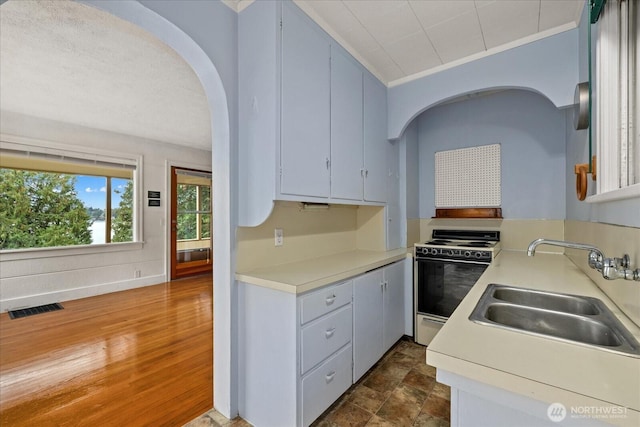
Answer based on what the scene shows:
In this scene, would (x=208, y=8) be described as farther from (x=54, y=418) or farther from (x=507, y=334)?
(x=54, y=418)

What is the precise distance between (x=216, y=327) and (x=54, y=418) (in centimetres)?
111

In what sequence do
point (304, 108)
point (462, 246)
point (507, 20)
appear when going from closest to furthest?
point (304, 108) → point (507, 20) → point (462, 246)

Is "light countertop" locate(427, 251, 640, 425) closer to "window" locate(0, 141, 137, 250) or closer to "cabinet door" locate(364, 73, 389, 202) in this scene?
"cabinet door" locate(364, 73, 389, 202)

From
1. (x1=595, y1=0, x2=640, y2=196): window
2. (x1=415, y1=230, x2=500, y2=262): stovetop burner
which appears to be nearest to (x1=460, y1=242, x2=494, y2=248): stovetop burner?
(x1=415, y1=230, x2=500, y2=262): stovetop burner

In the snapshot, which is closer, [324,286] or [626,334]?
[626,334]

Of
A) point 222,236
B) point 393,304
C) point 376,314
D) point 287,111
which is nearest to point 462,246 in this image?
point 393,304

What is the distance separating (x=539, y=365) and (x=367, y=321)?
1507 mm

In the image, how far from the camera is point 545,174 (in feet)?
9.00

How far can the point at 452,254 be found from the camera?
8.32 feet

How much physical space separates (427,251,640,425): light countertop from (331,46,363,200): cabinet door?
137cm

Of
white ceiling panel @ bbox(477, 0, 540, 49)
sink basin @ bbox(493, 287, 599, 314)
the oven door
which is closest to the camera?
sink basin @ bbox(493, 287, 599, 314)

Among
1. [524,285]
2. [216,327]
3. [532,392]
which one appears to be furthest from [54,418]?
[524,285]

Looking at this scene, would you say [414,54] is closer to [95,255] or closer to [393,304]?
[393,304]

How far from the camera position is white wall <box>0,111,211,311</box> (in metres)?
3.67
